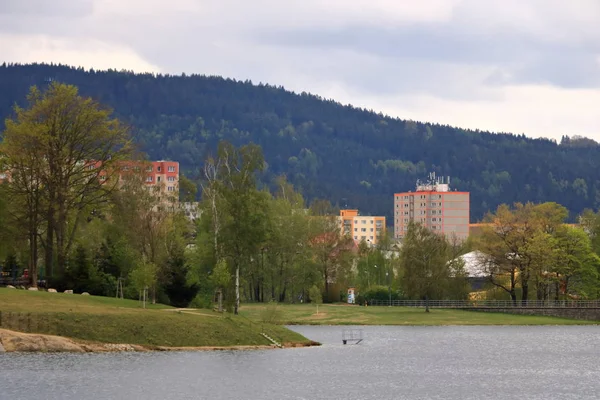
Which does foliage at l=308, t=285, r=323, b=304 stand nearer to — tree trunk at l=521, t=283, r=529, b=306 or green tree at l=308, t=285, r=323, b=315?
green tree at l=308, t=285, r=323, b=315

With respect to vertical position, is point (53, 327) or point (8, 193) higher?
point (8, 193)

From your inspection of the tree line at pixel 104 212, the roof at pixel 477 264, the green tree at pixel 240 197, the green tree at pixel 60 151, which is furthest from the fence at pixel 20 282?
the roof at pixel 477 264

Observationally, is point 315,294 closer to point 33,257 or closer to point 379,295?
point 379,295

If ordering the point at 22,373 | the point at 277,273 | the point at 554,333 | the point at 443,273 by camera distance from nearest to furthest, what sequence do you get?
the point at 22,373, the point at 554,333, the point at 443,273, the point at 277,273

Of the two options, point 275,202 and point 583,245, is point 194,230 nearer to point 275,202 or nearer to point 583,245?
point 275,202

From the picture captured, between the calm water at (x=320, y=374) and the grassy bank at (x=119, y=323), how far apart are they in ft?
9.47

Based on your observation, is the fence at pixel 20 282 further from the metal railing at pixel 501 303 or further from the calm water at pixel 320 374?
the metal railing at pixel 501 303

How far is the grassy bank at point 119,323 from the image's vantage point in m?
72.1

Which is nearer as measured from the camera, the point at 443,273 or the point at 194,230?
the point at 443,273

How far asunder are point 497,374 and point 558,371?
15.5 ft

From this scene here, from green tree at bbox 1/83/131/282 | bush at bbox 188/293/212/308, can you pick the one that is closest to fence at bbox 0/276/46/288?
green tree at bbox 1/83/131/282

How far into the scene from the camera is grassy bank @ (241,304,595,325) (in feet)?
394

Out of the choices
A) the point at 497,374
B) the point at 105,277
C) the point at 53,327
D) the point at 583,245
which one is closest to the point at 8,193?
the point at 105,277

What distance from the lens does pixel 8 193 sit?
9881 centimetres
